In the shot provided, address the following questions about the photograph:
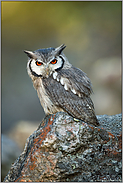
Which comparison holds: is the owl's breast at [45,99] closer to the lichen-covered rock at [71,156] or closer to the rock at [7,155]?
the lichen-covered rock at [71,156]

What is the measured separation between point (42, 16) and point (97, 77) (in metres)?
3.96

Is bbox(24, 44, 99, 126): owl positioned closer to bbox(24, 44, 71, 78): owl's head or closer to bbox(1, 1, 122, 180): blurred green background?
bbox(24, 44, 71, 78): owl's head

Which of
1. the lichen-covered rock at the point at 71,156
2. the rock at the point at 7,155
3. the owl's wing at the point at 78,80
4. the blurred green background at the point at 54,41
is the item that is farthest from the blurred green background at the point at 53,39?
the lichen-covered rock at the point at 71,156

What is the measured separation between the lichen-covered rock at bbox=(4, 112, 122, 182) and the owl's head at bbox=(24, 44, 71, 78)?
0.80 meters

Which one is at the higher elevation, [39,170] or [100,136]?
[100,136]

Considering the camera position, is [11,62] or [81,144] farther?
[11,62]

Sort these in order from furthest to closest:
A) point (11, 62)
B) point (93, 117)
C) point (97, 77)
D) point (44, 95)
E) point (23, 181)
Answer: point (11, 62), point (97, 77), point (44, 95), point (93, 117), point (23, 181)

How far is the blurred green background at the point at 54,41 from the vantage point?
27.7 feet

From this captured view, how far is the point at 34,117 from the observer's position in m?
9.17

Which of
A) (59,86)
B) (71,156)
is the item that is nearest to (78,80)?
(59,86)

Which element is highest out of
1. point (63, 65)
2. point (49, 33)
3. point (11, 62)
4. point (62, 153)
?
point (49, 33)

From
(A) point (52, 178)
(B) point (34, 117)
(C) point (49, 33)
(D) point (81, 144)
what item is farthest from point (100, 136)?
(C) point (49, 33)

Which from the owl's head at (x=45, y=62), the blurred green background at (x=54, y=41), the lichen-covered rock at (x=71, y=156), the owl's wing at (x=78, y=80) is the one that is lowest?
the lichen-covered rock at (x=71, y=156)

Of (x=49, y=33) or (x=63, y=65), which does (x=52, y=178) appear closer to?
(x=63, y=65)
